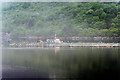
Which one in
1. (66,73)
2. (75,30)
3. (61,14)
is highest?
(61,14)

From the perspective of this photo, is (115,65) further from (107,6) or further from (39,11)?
(39,11)

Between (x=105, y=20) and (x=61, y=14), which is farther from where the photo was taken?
(x=61, y=14)

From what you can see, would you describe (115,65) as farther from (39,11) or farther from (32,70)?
(39,11)

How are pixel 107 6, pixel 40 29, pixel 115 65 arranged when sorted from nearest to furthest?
pixel 115 65 → pixel 40 29 → pixel 107 6

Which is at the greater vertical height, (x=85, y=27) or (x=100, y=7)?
(x=100, y=7)

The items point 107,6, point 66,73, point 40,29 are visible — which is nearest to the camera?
point 66,73

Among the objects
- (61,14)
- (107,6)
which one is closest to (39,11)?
(61,14)

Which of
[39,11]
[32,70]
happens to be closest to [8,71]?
[32,70]
